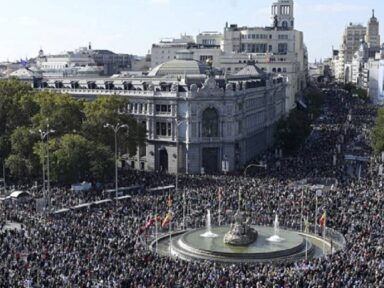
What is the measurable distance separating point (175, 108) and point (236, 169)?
478 inches

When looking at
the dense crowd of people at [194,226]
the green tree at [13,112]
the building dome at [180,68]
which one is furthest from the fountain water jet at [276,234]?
the building dome at [180,68]

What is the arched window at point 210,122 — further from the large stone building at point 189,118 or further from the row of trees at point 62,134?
the row of trees at point 62,134

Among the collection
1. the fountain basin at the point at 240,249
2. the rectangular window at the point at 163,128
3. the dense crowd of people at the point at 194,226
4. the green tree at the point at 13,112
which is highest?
the green tree at the point at 13,112

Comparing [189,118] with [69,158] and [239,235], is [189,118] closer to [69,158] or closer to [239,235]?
[69,158]

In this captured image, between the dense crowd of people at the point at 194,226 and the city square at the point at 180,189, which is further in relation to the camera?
the city square at the point at 180,189

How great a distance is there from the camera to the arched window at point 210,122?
315 feet

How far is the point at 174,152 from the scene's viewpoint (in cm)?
9631

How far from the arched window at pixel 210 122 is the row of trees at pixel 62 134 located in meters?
9.05

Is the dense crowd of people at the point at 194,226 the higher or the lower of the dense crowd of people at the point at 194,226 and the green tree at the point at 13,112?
the lower

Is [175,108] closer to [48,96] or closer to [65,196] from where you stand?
[48,96]

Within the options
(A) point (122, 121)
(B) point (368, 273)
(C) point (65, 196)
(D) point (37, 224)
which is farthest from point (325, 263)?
(A) point (122, 121)

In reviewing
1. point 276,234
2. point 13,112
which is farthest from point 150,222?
point 13,112

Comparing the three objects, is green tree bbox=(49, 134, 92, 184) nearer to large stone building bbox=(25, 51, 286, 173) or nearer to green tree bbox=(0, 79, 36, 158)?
green tree bbox=(0, 79, 36, 158)

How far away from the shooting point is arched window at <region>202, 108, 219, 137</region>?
9588 centimetres
